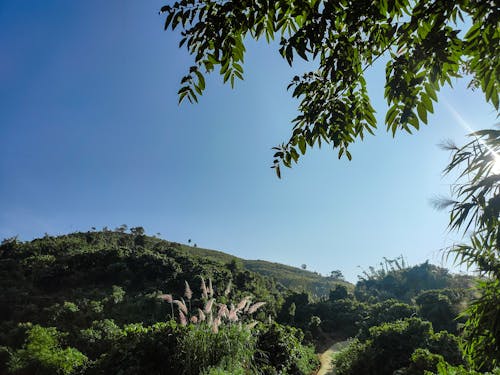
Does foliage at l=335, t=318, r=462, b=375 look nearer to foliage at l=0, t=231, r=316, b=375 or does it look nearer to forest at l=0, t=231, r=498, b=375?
forest at l=0, t=231, r=498, b=375

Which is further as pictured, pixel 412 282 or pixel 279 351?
pixel 412 282

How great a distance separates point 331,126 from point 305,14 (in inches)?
28.2

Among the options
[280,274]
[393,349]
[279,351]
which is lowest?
[393,349]

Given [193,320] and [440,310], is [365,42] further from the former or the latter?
[440,310]

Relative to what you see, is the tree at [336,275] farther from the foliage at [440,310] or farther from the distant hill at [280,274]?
the foliage at [440,310]

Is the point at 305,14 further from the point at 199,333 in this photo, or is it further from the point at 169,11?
the point at 199,333

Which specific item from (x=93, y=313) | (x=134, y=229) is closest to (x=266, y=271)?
(x=134, y=229)

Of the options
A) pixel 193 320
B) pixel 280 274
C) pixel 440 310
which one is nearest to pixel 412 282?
pixel 440 310

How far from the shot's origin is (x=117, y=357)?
17.5ft

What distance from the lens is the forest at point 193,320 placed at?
5133mm

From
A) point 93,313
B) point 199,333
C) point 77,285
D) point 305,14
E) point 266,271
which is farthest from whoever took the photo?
point 266,271

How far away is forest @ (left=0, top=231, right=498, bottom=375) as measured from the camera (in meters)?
5.13

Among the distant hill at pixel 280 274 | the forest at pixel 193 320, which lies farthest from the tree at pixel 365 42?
the distant hill at pixel 280 274

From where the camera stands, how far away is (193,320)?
4961 millimetres
